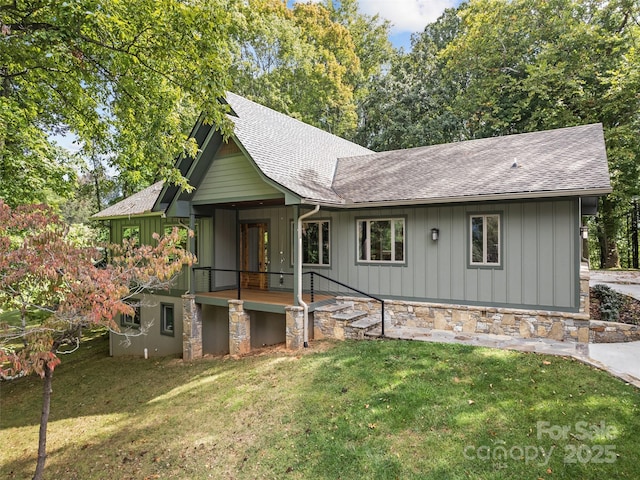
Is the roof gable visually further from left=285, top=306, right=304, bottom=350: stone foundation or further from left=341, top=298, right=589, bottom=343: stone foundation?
left=341, top=298, right=589, bottom=343: stone foundation

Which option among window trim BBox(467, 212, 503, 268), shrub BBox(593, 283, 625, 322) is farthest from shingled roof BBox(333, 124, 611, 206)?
shrub BBox(593, 283, 625, 322)

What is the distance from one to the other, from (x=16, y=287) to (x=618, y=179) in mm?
23057

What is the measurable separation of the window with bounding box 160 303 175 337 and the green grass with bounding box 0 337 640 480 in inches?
184

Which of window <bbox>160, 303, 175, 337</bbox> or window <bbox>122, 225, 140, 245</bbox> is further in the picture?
window <bbox>122, 225, 140, 245</bbox>

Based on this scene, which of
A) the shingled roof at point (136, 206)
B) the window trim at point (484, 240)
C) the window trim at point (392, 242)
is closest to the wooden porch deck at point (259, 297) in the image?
the window trim at point (392, 242)

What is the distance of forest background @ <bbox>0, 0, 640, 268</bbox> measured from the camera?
23.3 feet

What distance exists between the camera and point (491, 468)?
13.5 feet

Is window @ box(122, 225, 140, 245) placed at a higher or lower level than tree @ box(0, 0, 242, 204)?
lower

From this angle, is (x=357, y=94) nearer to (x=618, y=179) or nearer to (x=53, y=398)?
(x=618, y=179)

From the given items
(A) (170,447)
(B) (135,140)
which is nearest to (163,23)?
(B) (135,140)

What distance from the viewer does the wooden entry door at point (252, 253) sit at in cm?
1252

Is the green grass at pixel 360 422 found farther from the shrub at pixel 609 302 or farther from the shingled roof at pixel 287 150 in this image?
the shrub at pixel 609 302

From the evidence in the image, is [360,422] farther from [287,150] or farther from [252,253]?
[252,253]

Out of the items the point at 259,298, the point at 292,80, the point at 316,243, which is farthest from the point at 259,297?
the point at 292,80
